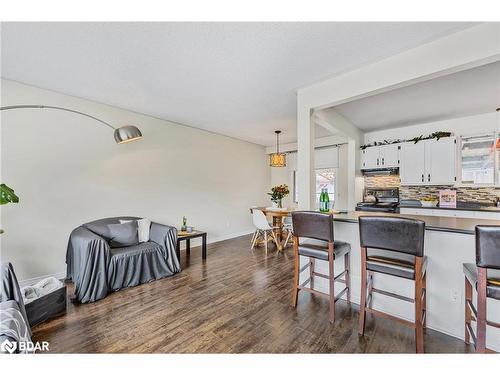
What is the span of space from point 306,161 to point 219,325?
2042 millimetres

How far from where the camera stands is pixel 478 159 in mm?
3803

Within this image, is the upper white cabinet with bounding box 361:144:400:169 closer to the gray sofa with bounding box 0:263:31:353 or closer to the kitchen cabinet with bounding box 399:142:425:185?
the kitchen cabinet with bounding box 399:142:425:185

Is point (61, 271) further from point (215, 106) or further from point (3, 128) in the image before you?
point (215, 106)

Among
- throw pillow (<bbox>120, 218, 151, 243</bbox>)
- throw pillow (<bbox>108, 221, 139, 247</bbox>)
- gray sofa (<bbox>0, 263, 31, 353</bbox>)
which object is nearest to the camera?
gray sofa (<bbox>0, 263, 31, 353</bbox>)

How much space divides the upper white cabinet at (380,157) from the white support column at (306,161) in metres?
2.60

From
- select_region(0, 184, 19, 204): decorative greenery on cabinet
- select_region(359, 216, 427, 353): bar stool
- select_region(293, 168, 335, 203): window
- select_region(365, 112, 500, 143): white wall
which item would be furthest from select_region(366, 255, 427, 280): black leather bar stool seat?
select_region(293, 168, 335, 203): window

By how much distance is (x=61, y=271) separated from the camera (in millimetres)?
3008

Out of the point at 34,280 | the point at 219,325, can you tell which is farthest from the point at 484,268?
the point at 34,280

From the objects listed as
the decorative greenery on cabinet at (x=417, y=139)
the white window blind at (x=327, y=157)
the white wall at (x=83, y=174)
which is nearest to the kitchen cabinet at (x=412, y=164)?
the decorative greenery on cabinet at (x=417, y=139)

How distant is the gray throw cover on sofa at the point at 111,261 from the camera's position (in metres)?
2.40

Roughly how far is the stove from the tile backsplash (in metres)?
0.09

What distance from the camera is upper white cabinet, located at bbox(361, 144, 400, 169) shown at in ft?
14.5

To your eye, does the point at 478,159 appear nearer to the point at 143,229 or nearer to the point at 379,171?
the point at 379,171
